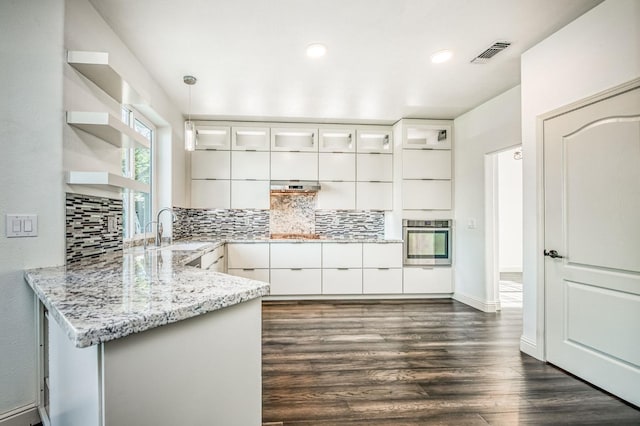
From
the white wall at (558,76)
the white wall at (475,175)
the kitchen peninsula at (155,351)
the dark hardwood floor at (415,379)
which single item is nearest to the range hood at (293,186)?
the dark hardwood floor at (415,379)

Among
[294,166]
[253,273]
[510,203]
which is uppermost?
[294,166]

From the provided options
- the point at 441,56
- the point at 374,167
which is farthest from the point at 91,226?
the point at 374,167

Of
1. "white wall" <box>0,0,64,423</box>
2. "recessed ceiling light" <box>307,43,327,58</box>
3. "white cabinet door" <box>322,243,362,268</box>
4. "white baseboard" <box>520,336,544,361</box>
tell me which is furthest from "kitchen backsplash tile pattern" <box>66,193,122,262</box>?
"white baseboard" <box>520,336,544,361</box>

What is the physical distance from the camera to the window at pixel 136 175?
10.2 ft

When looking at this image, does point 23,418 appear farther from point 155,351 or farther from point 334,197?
point 334,197

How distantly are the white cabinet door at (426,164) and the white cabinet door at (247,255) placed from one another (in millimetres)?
2216

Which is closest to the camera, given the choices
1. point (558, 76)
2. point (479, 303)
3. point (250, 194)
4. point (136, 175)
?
point (558, 76)

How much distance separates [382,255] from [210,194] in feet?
8.43

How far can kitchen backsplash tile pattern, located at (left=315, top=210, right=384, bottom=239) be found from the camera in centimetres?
514

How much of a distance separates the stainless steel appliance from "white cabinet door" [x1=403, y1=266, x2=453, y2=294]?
11 centimetres

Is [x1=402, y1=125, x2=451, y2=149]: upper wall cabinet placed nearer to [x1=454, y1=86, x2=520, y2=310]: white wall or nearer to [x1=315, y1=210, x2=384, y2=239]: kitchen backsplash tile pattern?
[x1=454, y1=86, x2=520, y2=310]: white wall

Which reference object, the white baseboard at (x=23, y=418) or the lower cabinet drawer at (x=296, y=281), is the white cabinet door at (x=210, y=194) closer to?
the lower cabinet drawer at (x=296, y=281)

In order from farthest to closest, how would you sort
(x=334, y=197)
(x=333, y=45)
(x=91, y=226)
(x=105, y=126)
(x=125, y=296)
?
(x=334, y=197)
(x=333, y=45)
(x=91, y=226)
(x=105, y=126)
(x=125, y=296)

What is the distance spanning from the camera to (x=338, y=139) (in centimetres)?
507
